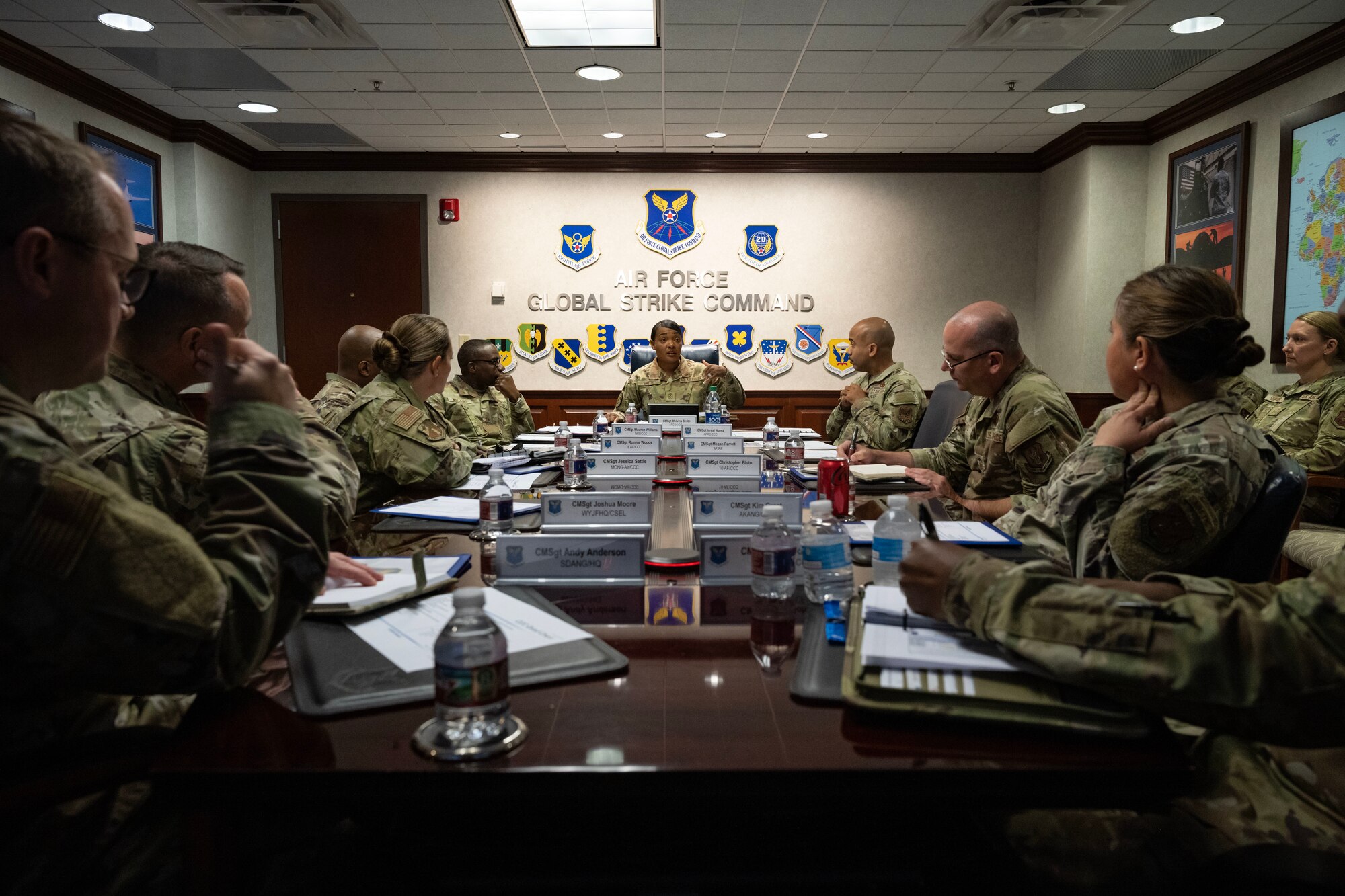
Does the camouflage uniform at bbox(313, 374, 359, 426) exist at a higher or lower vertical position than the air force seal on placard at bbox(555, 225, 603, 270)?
lower

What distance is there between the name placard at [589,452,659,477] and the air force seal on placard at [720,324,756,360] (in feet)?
15.5

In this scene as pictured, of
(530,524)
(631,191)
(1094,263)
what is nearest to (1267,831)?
(530,524)

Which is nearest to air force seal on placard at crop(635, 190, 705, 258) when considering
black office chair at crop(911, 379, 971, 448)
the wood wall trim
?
the wood wall trim

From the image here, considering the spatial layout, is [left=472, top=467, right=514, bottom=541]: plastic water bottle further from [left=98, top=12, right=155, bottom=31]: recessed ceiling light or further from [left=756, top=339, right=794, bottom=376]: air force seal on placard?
[left=756, top=339, right=794, bottom=376]: air force seal on placard

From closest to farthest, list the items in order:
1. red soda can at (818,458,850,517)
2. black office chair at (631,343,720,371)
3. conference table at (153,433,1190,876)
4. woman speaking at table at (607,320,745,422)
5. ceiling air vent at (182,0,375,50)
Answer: conference table at (153,433,1190,876) → red soda can at (818,458,850,517) → ceiling air vent at (182,0,375,50) → woman speaking at table at (607,320,745,422) → black office chair at (631,343,720,371)

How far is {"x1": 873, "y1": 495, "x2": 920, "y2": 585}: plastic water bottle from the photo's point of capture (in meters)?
1.40

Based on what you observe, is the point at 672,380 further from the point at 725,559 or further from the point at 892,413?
the point at 725,559

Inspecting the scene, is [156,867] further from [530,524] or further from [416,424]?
[416,424]

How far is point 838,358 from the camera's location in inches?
292

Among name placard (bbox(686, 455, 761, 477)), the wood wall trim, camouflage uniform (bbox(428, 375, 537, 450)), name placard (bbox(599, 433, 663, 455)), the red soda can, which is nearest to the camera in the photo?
the red soda can

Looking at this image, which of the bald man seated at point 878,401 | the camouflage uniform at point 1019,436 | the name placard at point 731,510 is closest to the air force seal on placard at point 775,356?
the bald man seated at point 878,401

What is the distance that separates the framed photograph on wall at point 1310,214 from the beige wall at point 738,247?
2.62 meters

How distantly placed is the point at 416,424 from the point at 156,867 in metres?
1.89

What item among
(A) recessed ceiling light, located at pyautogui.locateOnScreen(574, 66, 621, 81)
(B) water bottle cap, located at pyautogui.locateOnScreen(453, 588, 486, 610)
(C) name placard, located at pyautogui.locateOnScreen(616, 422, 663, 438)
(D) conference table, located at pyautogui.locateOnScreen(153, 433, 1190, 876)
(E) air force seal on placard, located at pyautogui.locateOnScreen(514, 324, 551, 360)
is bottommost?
(D) conference table, located at pyautogui.locateOnScreen(153, 433, 1190, 876)
